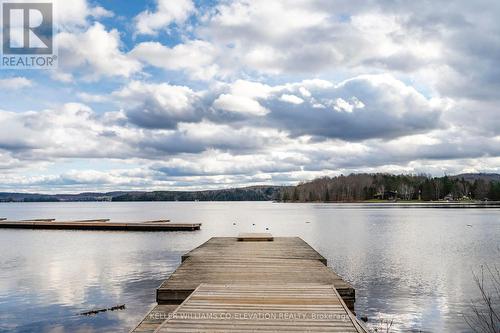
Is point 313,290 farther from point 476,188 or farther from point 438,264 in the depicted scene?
point 476,188

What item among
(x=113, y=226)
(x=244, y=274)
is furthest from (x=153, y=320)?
(x=113, y=226)

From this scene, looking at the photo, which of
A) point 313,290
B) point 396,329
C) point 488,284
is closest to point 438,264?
point 488,284

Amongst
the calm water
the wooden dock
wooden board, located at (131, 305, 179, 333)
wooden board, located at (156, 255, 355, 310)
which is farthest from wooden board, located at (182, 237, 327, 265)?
wooden board, located at (131, 305, 179, 333)

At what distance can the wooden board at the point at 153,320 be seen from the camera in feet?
29.1

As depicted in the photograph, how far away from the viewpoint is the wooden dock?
7977 mm

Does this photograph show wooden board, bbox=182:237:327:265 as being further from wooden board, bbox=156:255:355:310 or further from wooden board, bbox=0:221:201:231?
wooden board, bbox=0:221:201:231

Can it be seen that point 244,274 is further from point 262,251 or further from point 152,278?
point 152,278

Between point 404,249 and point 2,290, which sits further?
point 404,249

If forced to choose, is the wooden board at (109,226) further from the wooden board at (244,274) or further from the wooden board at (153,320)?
the wooden board at (153,320)

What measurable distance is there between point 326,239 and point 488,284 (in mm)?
21453

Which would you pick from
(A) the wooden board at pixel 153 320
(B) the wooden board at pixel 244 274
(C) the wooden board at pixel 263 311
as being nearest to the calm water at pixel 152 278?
(B) the wooden board at pixel 244 274

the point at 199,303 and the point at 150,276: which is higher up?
the point at 199,303

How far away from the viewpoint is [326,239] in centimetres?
4153

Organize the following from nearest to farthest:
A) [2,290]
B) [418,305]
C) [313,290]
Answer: [313,290], [418,305], [2,290]
